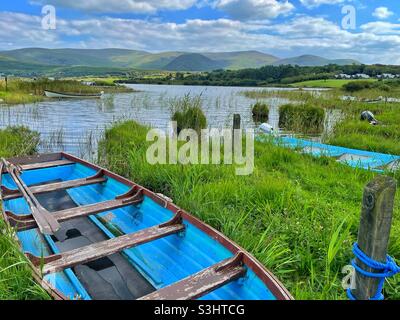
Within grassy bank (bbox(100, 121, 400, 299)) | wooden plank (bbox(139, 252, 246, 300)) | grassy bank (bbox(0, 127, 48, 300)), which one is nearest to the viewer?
wooden plank (bbox(139, 252, 246, 300))

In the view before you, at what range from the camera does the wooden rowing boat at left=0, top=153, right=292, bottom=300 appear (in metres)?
2.43

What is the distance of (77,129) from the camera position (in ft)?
40.3

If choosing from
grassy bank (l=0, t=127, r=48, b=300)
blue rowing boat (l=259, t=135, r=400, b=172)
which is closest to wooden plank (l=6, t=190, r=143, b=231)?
grassy bank (l=0, t=127, r=48, b=300)

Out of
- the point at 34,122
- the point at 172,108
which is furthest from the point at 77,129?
the point at 172,108

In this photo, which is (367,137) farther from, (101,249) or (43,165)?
(101,249)

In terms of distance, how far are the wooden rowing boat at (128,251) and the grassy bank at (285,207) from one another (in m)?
0.46

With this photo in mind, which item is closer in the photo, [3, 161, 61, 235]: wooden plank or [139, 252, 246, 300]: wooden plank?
[139, 252, 246, 300]: wooden plank

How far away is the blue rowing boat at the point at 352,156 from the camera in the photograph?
19.7ft

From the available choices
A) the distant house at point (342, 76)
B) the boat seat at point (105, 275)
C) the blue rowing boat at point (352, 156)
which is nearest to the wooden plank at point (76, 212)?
the boat seat at point (105, 275)

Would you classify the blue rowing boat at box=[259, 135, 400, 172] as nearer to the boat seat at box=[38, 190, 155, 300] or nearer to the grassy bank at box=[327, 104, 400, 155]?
the grassy bank at box=[327, 104, 400, 155]

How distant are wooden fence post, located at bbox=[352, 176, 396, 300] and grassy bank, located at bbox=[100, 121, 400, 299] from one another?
46cm

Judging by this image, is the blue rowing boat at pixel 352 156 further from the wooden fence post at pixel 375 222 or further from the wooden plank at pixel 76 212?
the wooden plank at pixel 76 212

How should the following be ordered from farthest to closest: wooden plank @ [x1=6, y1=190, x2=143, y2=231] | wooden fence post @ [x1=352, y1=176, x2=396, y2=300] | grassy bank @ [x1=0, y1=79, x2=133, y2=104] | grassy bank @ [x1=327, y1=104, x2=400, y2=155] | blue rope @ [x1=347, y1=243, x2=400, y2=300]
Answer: grassy bank @ [x1=0, y1=79, x2=133, y2=104]
grassy bank @ [x1=327, y1=104, x2=400, y2=155]
wooden plank @ [x1=6, y1=190, x2=143, y2=231]
blue rope @ [x1=347, y1=243, x2=400, y2=300]
wooden fence post @ [x1=352, y1=176, x2=396, y2=300]

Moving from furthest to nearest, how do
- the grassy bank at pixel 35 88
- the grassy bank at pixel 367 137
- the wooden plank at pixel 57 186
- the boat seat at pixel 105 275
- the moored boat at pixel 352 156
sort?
1. the grassy bank at pixel 35 88
2. the grassy bank at pixel 367 137
3. the moored boat at pixel 352 156
4. the wooden plank at pixel 57 186
5. the boat seat at pixel 105 275
